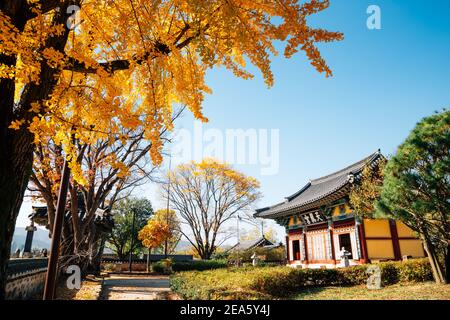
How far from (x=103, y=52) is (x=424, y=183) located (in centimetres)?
949

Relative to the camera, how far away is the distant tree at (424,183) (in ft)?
27.0

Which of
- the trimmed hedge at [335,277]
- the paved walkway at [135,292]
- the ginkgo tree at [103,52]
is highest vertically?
the ginkgo tree at [103,52]

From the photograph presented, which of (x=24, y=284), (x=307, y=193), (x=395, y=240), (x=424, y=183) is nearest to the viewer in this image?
(x=24, y=284)

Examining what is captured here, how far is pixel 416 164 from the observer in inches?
347

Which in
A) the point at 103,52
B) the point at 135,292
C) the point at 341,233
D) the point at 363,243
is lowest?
the point at 135,292

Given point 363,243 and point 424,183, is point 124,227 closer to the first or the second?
point 363,243

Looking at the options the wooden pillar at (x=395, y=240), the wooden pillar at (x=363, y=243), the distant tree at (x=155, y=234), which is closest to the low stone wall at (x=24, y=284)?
the wooden pillar at (x=363, y=243)

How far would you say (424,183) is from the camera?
8.53m

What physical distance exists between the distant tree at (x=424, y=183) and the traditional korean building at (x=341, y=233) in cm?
392

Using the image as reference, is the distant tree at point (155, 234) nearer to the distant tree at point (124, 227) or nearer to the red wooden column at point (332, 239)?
the distant tree at point (124, 227)

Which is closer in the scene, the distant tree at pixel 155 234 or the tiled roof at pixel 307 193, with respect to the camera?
the tiled roof at pixel 307 193

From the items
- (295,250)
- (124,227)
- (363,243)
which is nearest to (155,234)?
(295,250)
